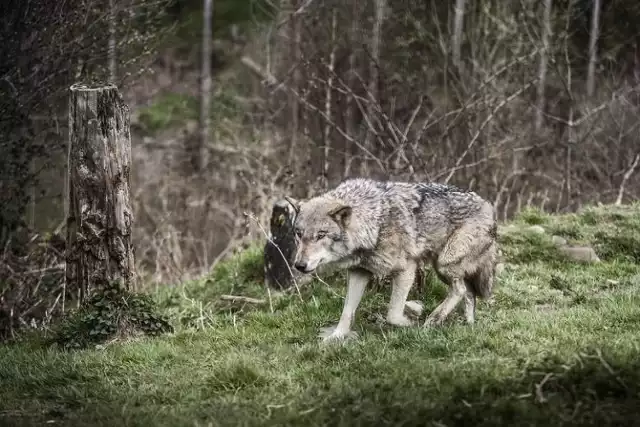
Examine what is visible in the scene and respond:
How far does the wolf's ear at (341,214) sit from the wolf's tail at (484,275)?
1387 mm

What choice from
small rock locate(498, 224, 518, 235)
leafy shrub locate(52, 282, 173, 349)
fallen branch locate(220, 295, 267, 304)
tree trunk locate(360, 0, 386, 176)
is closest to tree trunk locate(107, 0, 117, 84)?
fallen branch locate(220, 295, 267, 304)

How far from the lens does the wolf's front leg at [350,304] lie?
694 cm

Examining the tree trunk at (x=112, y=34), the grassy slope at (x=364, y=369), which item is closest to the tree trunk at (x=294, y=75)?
the tree trunk at (x=112, y=34)

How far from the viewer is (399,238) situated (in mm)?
6969

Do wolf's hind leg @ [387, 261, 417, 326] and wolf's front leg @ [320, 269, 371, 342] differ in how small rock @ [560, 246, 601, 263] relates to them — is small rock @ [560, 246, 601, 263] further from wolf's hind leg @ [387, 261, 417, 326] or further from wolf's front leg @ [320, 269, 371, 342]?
wolf's front leg @ [320, 269, 371, 342]

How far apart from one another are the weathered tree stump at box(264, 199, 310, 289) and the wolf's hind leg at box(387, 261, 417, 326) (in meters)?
2.43

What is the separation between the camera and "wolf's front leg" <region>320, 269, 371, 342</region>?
694 cm

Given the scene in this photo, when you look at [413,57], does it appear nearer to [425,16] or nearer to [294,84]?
[425,16]

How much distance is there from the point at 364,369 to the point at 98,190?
121 inches

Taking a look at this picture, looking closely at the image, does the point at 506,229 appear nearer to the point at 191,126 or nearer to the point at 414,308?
the point at 414,308

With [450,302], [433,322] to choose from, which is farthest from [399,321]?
[450,302]

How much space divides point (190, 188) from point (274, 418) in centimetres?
1362

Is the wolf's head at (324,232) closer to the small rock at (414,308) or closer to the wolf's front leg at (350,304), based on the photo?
the wolf's front leg at (350,304)

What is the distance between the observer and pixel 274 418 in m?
5.09
